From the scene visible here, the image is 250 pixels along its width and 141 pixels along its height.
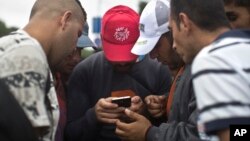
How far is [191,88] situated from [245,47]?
80 centimetres

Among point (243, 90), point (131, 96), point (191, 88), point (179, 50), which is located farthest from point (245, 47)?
point (131, 96)

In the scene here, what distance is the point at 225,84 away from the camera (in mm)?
1755

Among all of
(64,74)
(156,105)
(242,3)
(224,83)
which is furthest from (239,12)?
(64,74)

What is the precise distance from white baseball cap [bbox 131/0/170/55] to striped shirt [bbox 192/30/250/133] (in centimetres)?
136

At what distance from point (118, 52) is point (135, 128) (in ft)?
2.43

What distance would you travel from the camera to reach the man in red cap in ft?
11.1

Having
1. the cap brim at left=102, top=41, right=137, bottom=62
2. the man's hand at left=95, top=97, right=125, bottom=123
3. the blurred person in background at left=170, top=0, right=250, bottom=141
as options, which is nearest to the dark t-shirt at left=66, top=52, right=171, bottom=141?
the cap brim at left=102, top=41, right=137, bottom=62

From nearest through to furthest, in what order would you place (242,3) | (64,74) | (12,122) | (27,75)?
(12,122) → (27,75) → (242,3) → (64,74)

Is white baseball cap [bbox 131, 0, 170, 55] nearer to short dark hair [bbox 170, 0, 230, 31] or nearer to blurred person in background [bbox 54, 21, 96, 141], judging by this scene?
blurred person in background [bbox 54, 21, 96, 141]

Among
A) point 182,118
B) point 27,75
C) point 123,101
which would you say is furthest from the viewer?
point 123,101

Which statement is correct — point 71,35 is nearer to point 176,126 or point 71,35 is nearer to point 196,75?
point 176,126

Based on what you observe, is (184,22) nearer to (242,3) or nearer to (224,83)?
(224,83)

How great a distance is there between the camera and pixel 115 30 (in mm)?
3486

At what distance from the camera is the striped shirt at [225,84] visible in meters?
1.75
